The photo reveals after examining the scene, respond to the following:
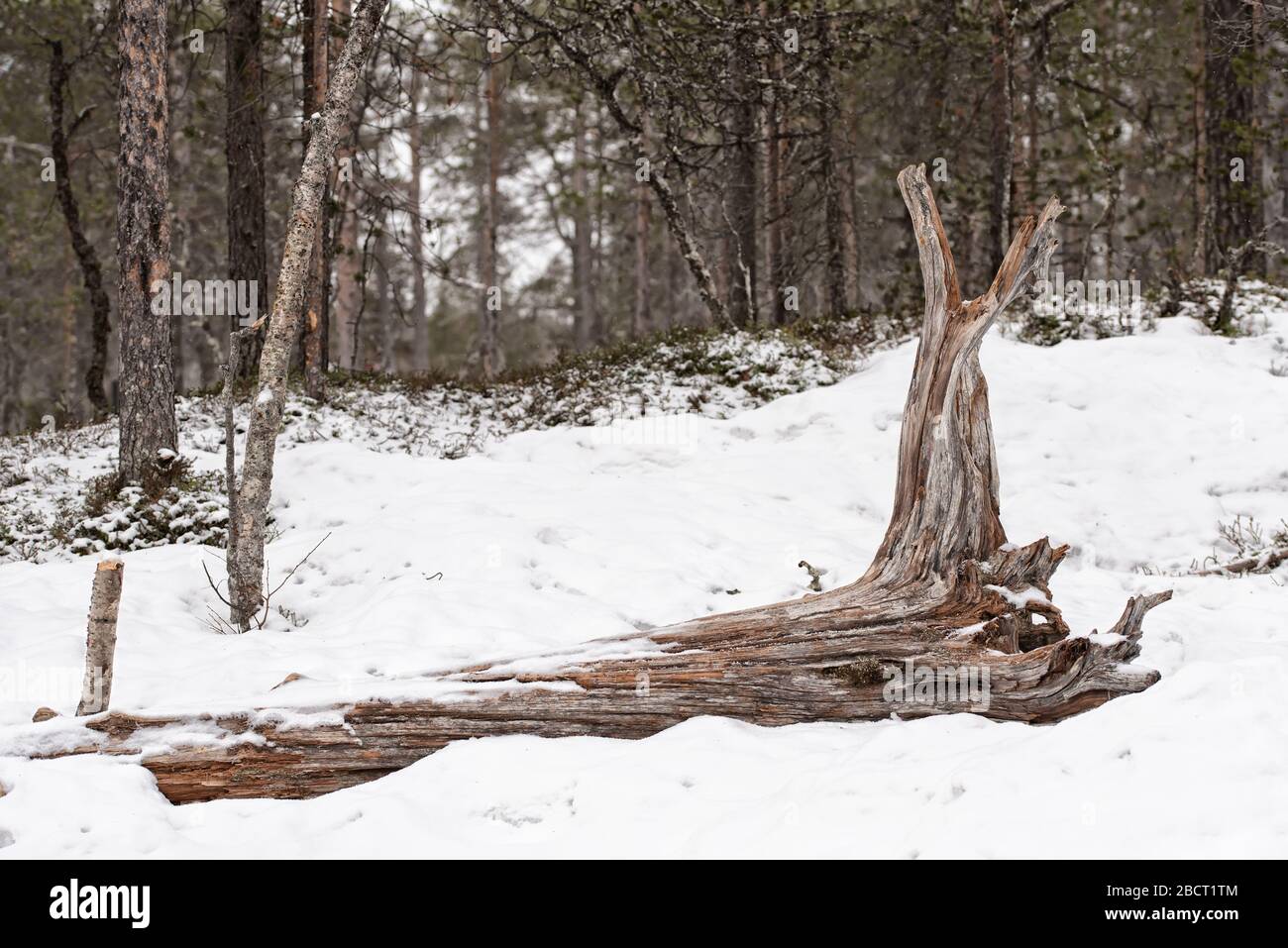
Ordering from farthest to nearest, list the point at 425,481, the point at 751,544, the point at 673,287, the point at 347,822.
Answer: the point at 673,287 < the point at 425,481 < the point at 751,544 < the point at 347,822

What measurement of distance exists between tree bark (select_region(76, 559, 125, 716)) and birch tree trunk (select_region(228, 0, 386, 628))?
175 cm

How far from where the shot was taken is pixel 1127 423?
31.5 feet

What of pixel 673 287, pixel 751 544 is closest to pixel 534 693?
pixel 751 544

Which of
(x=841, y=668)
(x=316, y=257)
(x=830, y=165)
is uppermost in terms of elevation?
(x=830, y=165)

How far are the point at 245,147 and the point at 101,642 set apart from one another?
9.55 m

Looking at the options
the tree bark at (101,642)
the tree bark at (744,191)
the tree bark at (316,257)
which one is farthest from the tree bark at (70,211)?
the tree bark at (101,642)

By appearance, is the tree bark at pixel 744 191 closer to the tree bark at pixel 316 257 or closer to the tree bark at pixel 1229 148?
the tree bark at pixel 316 257

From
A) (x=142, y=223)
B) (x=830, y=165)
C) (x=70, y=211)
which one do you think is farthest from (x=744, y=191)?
(x=70, y=211)

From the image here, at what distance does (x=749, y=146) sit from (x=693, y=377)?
13.7 feet

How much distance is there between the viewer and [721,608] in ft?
22.5

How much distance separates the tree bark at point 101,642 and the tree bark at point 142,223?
168 inches

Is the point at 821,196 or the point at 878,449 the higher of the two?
the point at 821,196

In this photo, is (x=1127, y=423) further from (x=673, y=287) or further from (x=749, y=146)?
(x=673, y=287)

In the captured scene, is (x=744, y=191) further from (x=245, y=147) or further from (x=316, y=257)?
(x=245, y=147)
